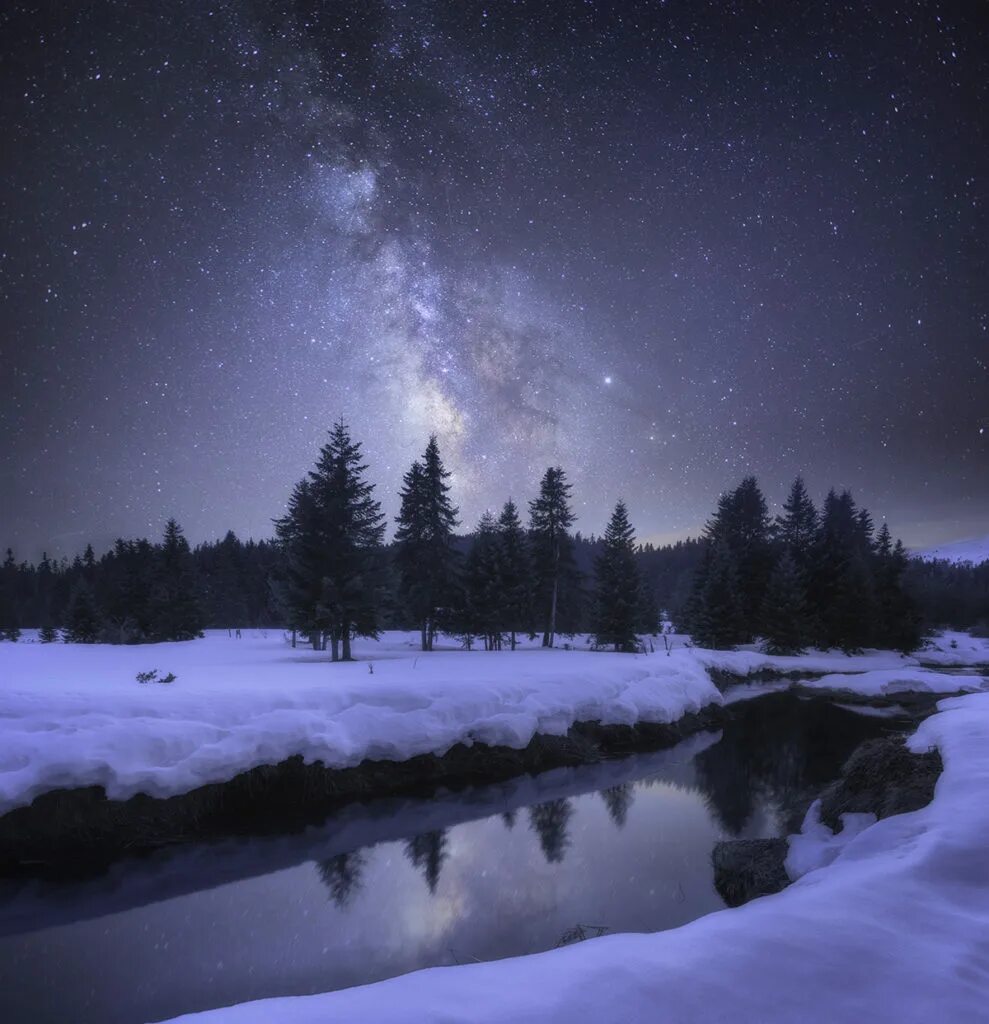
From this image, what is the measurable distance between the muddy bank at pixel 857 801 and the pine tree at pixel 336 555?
2311 cm

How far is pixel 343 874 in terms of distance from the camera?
372 inches

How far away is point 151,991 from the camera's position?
6422mm

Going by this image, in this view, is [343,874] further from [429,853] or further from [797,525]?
[797,525]

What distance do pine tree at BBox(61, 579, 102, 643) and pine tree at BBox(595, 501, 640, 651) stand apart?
41.9 metres

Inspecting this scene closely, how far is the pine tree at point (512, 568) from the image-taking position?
42.9 m

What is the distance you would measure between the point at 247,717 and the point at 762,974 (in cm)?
1112

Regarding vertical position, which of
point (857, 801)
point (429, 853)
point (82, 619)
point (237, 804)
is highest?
point (857, 801)

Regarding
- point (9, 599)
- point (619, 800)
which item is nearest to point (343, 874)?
point (619, 800)

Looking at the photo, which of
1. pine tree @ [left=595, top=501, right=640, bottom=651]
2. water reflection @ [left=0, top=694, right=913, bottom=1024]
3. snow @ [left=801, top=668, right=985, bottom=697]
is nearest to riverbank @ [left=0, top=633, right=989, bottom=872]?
water reflection @ [left=0, top=694, right=913, bottom=1024]

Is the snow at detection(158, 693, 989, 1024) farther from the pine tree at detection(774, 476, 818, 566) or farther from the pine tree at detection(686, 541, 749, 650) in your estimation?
the pine tree at detection(774, 476, 818, 566)

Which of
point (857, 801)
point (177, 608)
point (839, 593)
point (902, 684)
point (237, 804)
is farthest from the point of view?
point (177, 608)

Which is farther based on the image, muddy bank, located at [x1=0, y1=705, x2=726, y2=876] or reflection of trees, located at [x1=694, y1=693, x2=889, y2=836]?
reflection of trees, located at [x1=694, y1=693, x2=889, y2=836]

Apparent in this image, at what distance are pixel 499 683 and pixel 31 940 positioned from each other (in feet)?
35.9

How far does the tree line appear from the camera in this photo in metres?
30.9
